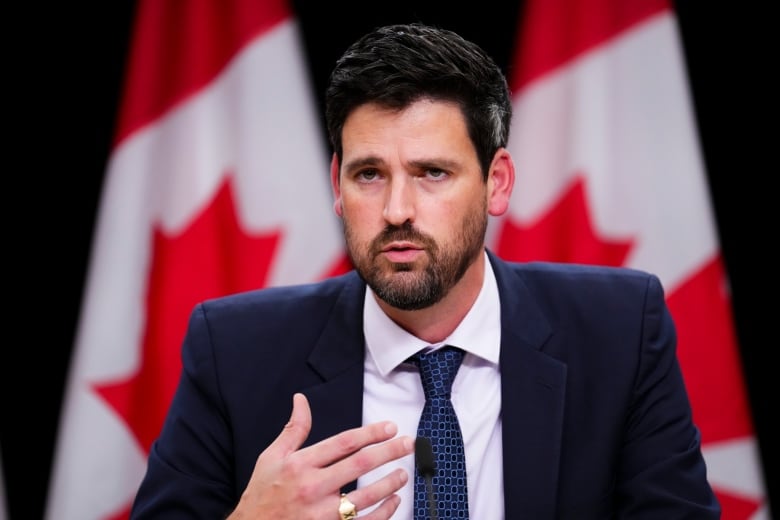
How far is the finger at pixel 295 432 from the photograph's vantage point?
1.53m

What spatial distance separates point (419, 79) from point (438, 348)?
0.54 meters

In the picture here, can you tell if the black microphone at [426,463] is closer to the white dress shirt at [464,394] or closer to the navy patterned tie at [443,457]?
the navy patterned tie at [443,457]

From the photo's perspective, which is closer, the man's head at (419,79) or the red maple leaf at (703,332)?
the man's head at (419,79)

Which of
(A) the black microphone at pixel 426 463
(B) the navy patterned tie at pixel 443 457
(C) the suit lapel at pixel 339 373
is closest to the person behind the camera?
(A) the black microphone at pixel 426 463

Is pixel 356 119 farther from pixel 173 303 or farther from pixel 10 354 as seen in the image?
pixel 10 354

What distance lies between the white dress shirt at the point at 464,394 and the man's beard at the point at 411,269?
15 centimetres

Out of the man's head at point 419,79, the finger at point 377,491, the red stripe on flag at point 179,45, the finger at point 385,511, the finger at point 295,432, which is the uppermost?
the red stripe on flag at point 179,45

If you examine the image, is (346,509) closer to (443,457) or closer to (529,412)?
(443,457)

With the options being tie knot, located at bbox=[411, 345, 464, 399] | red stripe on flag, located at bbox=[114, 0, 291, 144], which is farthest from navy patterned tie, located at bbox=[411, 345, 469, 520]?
red stripe on flag, located at bbox=[114, 0, 291, 144]

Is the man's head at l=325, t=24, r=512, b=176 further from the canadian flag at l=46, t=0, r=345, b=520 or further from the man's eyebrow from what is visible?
the canadian flag at l=46, t=0, r=345, b=520

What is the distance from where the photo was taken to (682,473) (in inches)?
68.8

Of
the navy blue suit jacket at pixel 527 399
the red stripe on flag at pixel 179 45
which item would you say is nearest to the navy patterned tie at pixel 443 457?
the navy blue suit jacket at pixel 527 399

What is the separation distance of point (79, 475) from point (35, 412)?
12.0 inches

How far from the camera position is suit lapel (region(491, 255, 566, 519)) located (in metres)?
1.76
